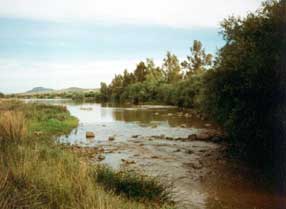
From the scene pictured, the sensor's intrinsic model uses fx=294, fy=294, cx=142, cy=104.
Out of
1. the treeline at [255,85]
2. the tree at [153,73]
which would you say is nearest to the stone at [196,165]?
the treeline at [255,85]

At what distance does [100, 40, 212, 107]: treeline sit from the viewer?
43.8 metres

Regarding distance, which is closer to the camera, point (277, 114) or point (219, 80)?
point (277, 114)

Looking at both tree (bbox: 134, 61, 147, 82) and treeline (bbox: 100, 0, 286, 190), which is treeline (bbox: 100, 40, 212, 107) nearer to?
tree (bbox: 134, 61, 147, 82)

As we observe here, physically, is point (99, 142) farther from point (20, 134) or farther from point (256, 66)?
Answer: point (256, 66)

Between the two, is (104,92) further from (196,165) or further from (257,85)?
(257,85)

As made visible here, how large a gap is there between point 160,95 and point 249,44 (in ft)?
150

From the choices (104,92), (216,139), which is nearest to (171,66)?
(104,92)

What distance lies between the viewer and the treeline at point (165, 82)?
4381 cm

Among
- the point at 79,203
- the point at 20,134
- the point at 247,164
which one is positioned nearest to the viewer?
the point at 79,203

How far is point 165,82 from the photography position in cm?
6156

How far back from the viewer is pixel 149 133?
20.4 m

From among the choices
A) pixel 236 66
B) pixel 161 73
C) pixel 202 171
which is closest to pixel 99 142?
pixel 202 171

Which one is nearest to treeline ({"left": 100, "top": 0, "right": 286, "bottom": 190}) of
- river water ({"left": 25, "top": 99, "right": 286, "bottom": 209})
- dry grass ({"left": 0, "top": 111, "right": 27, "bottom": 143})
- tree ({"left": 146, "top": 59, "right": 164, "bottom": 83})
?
river water ({"left": 25, "top": 99, "right": 286, "bottom": 209})

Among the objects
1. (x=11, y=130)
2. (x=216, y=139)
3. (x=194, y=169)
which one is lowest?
(x=194, y=169)
